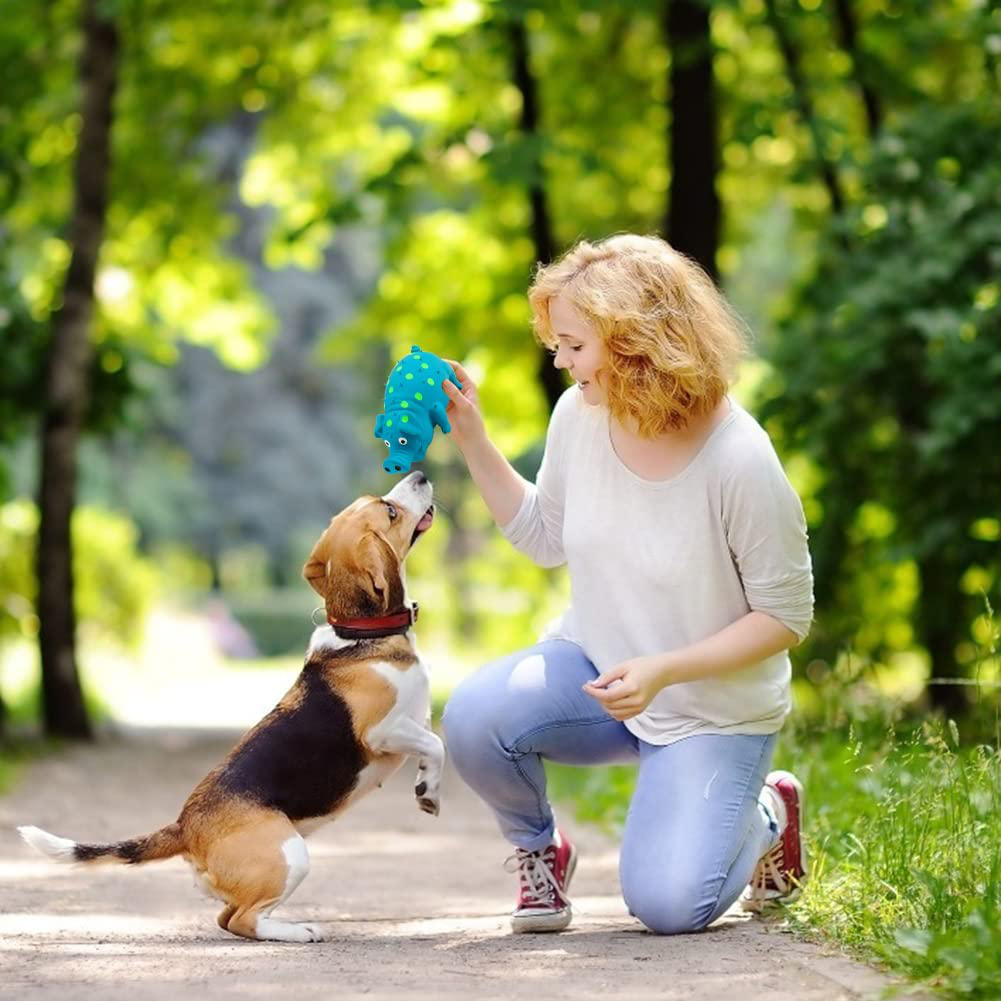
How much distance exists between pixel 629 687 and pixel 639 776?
0.61 metres

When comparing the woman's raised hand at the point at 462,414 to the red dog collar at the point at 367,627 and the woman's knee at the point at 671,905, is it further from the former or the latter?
the woman's knee at the point at 671,905

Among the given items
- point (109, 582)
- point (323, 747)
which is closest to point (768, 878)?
point (323, 747)

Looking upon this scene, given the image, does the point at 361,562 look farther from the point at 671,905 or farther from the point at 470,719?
the point at 671,905

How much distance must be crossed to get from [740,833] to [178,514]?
34913 mm

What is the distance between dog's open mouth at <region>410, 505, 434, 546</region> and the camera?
5014 millimetres

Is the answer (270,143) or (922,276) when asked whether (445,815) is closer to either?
(922,276)

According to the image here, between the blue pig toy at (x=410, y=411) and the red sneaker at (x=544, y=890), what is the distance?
1205 millimetres

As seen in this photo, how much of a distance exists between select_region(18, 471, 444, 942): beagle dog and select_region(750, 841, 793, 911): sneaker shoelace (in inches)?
37.9

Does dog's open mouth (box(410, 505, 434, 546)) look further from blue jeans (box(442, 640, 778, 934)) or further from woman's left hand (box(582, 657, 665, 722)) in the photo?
woman's left hand (box(582, 657, 665, 722))

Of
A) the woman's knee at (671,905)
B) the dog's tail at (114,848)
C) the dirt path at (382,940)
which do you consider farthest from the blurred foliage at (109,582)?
the woman's knee at (671,905)

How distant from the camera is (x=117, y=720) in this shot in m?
14.8

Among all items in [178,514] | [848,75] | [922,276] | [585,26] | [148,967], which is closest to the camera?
[148,967]

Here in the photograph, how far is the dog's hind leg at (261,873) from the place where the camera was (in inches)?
173

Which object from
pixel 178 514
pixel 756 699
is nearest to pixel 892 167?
pixel 756 699
